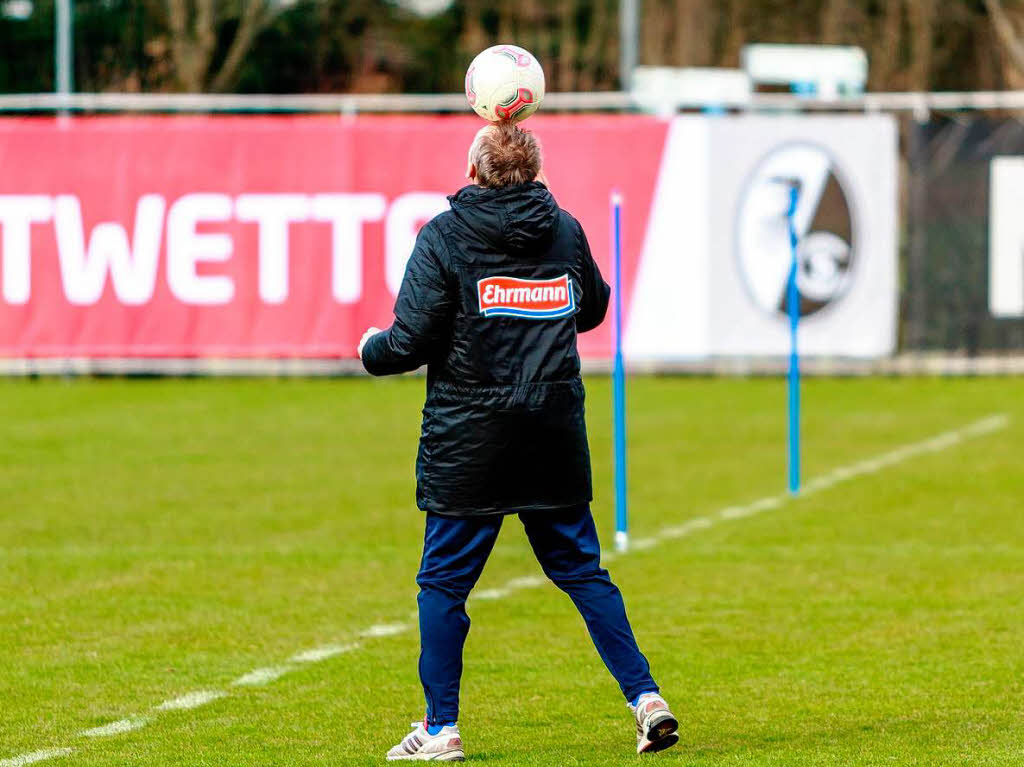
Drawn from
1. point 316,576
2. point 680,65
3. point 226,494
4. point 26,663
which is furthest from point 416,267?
point 680,65

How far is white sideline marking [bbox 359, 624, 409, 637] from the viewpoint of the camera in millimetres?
8516

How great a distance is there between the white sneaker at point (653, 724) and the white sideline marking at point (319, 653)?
2.05 metres

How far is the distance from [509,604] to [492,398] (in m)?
3.23

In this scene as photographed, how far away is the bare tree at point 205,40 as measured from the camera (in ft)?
77.5

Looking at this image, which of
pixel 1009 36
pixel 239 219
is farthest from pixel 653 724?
pixel 1009 36

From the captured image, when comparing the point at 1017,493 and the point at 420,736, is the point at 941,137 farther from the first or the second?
the point at 420,736

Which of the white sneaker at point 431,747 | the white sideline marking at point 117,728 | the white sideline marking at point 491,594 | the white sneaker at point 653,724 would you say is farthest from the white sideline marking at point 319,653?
the white sneaker at point 653,724

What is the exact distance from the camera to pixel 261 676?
766 centimetres

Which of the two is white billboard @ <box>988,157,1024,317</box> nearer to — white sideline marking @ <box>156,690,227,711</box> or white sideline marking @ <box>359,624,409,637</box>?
white sideline marking @ <box>359,624,409,637</box>

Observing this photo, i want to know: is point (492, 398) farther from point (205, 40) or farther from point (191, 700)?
point (205, 40)

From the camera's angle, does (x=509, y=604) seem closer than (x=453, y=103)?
Yes

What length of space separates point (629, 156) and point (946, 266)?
11.3ft

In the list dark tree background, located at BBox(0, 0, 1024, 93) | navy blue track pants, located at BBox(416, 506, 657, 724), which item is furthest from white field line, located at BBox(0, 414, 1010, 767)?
dark tree background, located at BBox(0, 0, 1024, 93)

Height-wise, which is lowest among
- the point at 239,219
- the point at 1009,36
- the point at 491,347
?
the point at 239,219
